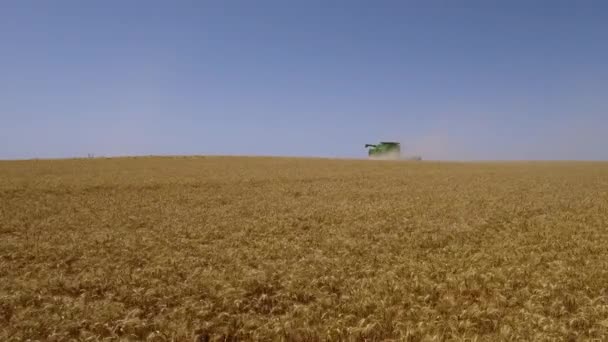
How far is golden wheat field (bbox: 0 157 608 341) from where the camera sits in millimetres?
5629

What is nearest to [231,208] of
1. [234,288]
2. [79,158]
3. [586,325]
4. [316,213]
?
[316,213]

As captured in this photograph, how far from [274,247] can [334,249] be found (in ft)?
4.76

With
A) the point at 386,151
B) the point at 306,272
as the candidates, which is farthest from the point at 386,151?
the point at 306,272

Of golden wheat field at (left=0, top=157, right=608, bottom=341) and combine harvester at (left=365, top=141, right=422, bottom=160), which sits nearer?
golden wheat field at (left=0, top=157, right=608, bottom=341)

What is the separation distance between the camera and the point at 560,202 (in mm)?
17062

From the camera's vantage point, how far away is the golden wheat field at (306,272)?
5.63m

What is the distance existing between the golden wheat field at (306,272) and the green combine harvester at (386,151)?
52489 millimetres

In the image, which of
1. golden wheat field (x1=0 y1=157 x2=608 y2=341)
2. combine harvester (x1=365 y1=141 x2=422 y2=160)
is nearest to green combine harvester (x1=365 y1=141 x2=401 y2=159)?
combine harvester (x1=365 y1=141 x2=422 y2=160)

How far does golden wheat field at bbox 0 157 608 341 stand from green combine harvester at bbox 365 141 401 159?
52489mm

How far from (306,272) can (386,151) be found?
207 ft

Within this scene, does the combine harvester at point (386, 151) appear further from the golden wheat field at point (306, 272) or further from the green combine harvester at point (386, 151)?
the golden wheat field at point (306, 272)

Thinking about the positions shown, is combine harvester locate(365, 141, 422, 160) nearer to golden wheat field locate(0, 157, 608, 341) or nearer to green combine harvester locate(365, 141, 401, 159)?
green combine harvester locate(365, 141, 401, 159)

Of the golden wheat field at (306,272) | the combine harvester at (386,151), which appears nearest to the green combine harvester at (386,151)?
the combine harvester at (386,151)

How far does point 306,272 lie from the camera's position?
26.4 ft
